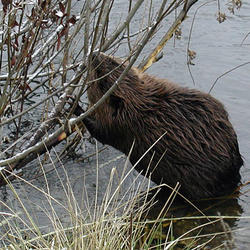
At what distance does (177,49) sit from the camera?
621 centimetres

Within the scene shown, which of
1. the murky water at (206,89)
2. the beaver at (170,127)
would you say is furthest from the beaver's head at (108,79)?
the murky water at (206,89)

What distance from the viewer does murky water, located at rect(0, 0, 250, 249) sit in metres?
3.62

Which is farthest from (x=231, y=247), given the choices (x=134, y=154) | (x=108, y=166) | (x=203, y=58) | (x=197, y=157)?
(x=203, y=58)

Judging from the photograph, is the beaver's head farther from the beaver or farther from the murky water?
the murky water

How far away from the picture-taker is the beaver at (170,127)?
3.60 m

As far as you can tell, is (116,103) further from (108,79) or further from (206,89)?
(206,89)

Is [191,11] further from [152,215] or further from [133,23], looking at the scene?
[152,215]

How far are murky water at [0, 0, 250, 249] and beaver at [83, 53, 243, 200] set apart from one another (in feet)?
0.83

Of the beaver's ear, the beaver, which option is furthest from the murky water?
the beaver's ear

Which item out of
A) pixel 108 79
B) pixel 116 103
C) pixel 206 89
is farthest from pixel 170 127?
pixel 206 89

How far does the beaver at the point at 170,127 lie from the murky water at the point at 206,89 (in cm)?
25

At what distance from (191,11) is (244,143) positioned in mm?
2786

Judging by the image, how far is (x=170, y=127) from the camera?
11.9 feet

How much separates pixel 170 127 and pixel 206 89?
73.4 inches
